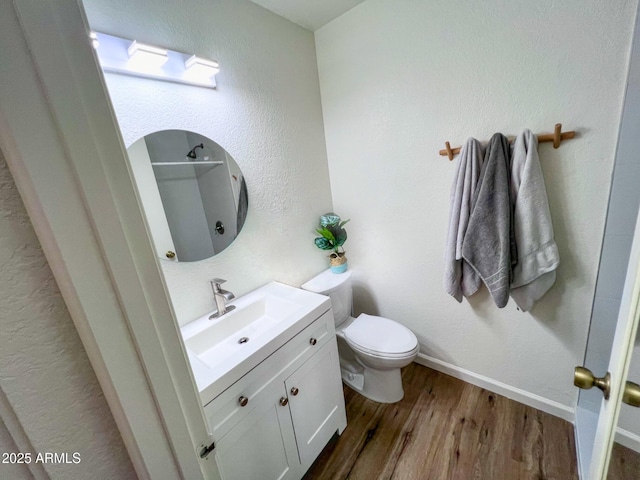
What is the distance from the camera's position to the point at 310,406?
1.27 metres

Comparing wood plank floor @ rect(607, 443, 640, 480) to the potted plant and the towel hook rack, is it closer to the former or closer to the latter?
the towel hook rack

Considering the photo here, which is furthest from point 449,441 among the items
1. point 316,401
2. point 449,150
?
point 449,150

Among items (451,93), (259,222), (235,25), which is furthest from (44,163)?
(451,93)

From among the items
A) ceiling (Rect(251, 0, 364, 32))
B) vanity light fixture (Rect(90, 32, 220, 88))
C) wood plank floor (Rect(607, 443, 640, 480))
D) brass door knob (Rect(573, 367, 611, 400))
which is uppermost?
ceiling (Rect(251, 0, 364, 32))

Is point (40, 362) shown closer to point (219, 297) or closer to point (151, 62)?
point (219, 297)

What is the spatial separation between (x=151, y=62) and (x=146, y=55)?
0.11 ft

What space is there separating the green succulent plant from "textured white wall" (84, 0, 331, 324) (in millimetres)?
78

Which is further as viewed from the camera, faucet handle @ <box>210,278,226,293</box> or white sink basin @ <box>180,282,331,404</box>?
faucet handle @ <box>210,278,226,293</box>

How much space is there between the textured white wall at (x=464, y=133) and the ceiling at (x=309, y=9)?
6 centimetres

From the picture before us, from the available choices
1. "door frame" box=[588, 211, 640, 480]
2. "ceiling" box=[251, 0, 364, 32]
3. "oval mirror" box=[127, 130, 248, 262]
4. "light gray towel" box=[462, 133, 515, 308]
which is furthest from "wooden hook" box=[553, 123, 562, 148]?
"oval mirror" box=[127, 130, 248, 262]

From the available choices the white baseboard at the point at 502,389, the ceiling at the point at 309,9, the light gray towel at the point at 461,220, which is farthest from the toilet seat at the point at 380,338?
the ceiling at the point at 309,9

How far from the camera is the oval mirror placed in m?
1.17

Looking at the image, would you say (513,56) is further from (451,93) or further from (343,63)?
(343,63)

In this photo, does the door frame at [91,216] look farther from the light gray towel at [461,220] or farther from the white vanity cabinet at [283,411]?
the light gray towel at [461,220]
